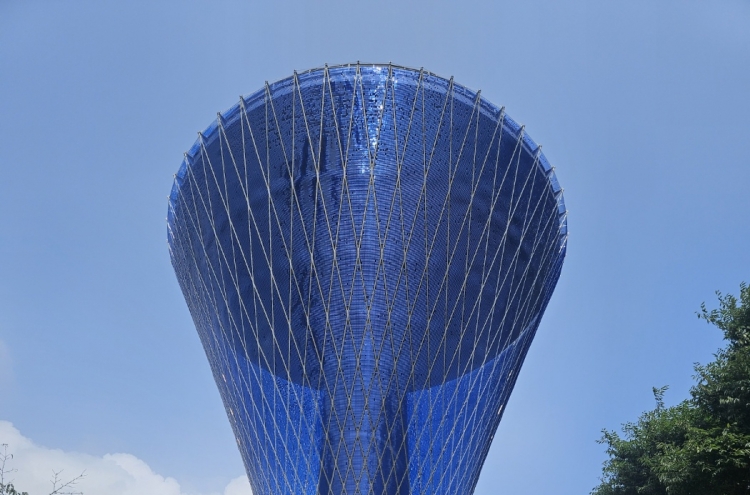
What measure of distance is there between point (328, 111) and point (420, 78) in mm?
4099

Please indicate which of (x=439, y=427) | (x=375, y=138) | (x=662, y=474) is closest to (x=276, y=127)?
(x=375, y=138)

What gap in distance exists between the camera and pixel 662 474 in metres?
16.4

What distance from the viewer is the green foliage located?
587 inches

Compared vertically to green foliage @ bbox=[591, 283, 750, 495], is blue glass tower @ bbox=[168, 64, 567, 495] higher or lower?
higher

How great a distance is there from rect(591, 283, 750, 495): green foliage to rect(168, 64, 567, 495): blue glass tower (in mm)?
10565

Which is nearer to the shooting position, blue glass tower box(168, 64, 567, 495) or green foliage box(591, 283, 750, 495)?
green foliage box(591, 283, 750, 495)

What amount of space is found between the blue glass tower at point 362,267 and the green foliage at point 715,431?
10.6 metres

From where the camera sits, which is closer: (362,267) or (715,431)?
(715,431)

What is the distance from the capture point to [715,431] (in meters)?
15.6

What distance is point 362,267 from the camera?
2802 centimetres

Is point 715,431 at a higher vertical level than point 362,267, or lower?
lower

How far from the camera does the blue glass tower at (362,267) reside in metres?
27.9

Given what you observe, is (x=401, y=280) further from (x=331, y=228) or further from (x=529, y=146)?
(x=529, y=146)

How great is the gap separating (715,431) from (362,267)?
50.2 feet
